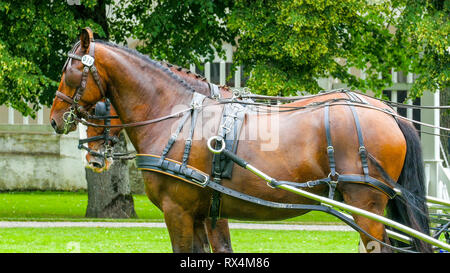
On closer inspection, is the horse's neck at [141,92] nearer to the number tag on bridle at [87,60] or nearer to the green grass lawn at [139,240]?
→ the number tag on bridle at [87,60]

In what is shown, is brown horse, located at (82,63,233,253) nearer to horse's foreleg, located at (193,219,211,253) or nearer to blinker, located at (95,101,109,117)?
blinker, located at (95,101,109,117)

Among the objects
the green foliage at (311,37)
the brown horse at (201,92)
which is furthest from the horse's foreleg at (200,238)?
the green foliage at (311,37)

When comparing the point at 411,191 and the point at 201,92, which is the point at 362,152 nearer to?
the point at 411,191

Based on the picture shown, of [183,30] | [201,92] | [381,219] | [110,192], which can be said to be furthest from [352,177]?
[110,192]

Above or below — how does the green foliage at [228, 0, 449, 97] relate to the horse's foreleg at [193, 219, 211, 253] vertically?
above

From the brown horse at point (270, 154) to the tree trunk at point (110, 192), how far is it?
9.55 m

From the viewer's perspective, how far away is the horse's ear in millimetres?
6297

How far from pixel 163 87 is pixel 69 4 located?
8.93m

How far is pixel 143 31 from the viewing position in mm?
15047

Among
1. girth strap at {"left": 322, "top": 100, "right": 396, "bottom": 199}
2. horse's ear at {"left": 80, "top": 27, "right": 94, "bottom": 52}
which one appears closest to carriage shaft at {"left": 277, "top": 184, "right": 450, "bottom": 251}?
girth strap at {"left": 322, "top": 100, "right": 396, "bottom": 199}

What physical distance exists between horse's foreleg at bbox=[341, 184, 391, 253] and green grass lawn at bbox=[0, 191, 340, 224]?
1009 cm

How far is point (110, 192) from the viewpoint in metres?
15.9
